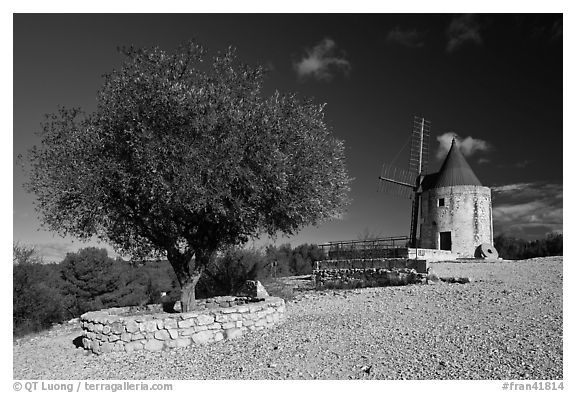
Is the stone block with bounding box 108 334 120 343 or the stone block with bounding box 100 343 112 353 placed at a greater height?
the stone block with bounding box 108 334 120 343

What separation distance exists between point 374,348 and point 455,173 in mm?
25648

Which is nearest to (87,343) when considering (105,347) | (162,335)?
(105,347)

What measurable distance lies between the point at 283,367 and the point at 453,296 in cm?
808

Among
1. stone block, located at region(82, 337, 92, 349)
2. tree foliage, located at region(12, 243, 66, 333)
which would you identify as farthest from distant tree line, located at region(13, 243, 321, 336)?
stone block, located at region(82, 337, 92, 349)

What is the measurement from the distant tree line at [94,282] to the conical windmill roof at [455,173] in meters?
13.8

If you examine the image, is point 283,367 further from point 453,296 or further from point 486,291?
point 486,291

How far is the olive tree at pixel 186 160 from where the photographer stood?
10.4 meters

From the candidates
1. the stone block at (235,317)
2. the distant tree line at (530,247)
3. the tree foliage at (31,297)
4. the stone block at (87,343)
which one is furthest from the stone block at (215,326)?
the distant tree line at (530,247)

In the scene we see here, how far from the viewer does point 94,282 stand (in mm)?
28547

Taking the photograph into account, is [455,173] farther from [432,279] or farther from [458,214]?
[432,279]

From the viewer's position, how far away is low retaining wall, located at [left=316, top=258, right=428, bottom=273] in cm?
2035

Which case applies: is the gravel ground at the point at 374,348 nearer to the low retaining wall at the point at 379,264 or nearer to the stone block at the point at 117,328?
the stone block at the point at 117,328

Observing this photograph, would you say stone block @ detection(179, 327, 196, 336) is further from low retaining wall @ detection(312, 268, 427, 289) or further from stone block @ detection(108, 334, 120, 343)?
low retaining wall @ detection(312, 268, 427, 289)
